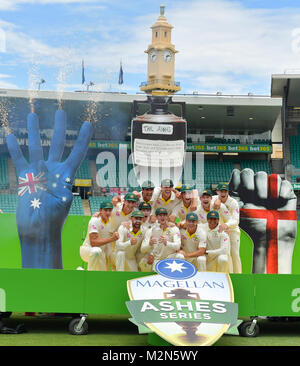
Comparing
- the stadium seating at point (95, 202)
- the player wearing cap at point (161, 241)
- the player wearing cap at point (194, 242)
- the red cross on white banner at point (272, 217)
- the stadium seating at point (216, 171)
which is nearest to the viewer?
the player wearing cap at point (161, 241)

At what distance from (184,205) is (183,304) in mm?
Result: 2157

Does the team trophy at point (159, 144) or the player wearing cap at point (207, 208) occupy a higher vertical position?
the team trophy at point (159, 144)

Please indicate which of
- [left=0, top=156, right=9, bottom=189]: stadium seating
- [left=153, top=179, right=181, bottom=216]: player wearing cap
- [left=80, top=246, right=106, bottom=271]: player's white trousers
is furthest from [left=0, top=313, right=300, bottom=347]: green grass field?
[left=0, top=156, right=9, bottom=189]: stadium seating

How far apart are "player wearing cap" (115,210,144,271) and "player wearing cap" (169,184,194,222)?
0.84 m

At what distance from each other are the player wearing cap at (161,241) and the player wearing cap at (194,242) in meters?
0.16

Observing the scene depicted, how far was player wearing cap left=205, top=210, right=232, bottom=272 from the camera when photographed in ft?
25.8

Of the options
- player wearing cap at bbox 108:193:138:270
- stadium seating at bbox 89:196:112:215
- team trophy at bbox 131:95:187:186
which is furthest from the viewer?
stadium seating at bbox 89:196:112:215

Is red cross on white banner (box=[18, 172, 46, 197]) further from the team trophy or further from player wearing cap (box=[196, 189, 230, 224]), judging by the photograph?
the team trophy

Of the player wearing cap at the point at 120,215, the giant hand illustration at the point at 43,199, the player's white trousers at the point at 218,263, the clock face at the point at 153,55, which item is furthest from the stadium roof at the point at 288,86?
the clock face at the point at 153,55

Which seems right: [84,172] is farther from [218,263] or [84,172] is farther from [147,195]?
[218,263]

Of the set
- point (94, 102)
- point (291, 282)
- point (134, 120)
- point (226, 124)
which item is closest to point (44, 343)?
point (291, 282)

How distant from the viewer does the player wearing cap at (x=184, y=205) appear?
852 cm

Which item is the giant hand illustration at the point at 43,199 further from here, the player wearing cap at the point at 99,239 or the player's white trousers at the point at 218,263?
the player's white trousers at the point at 218,263

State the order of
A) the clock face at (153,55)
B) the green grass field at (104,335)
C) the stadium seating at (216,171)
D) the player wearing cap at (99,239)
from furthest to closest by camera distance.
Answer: the clock face at (153,55)
the stadium seating at (216,171)
the player wearing cap at (99,239)
the green grass field at (104,335)
